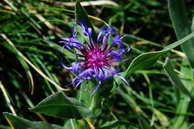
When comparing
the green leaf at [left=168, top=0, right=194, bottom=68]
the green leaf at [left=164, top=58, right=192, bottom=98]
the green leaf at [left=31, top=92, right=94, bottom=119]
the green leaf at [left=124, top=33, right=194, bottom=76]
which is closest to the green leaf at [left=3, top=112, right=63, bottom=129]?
the green leaf at [left=31, top=92, right=94, bottom=119]

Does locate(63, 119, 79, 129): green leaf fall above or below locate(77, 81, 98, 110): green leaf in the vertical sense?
below

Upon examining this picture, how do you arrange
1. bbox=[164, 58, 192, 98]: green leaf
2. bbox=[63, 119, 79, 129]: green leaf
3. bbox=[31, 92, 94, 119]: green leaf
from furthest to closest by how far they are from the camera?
bbox=[63, 119, 79, 129]: green leaf
bbox=[164, 58, 192, 98]: green leaf
bbox=[31, 92, 94, 119]: green leaf

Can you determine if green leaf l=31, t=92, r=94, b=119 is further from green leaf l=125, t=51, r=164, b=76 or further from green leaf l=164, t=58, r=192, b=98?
green leaf l=164, t=58, r=192, b=98

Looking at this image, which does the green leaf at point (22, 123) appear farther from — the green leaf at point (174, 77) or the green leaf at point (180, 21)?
the green leaf at point (180, 21)

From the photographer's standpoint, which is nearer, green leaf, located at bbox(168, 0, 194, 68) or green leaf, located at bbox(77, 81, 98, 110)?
green leaf, located at bbox(77, 81, 98, 110)

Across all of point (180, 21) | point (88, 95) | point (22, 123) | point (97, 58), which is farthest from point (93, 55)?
point (180, 21)

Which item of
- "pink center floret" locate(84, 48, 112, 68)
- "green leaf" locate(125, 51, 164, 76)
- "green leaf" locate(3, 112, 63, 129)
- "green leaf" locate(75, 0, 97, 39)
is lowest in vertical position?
"green leaf" locate(3, 112, 63, 129)
